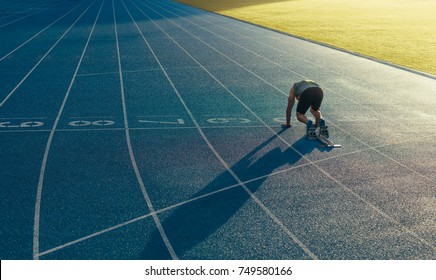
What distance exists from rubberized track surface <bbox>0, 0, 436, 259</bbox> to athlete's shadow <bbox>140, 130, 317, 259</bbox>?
0.9 inches

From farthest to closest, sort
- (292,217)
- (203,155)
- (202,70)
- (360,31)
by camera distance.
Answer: (360,31)
(202,70)
(203,155)
(292,217)

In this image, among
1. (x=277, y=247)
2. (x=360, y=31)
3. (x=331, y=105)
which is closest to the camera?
(x=277, y=247)

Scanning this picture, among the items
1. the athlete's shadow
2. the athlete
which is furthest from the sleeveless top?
the athlete's shadow

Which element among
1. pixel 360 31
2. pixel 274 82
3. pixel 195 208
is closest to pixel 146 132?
pixel 195 208

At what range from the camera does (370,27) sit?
24547 millimetres

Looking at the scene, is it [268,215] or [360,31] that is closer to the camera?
[268,215]

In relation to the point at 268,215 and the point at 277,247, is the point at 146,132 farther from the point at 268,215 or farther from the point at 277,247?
the point at 277,247

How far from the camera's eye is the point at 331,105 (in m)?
10.7

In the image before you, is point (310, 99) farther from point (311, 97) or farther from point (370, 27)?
point (370, 27)

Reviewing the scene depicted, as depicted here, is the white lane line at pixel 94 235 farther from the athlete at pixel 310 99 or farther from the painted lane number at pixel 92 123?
the athlete at pixel 310 99

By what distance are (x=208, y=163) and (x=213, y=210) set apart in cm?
157

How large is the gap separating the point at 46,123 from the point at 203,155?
3.37 m

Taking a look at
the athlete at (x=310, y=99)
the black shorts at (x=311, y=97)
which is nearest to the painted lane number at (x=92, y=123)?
the athlete at (x=310, y=99)

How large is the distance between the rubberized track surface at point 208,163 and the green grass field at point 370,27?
2466 mm
